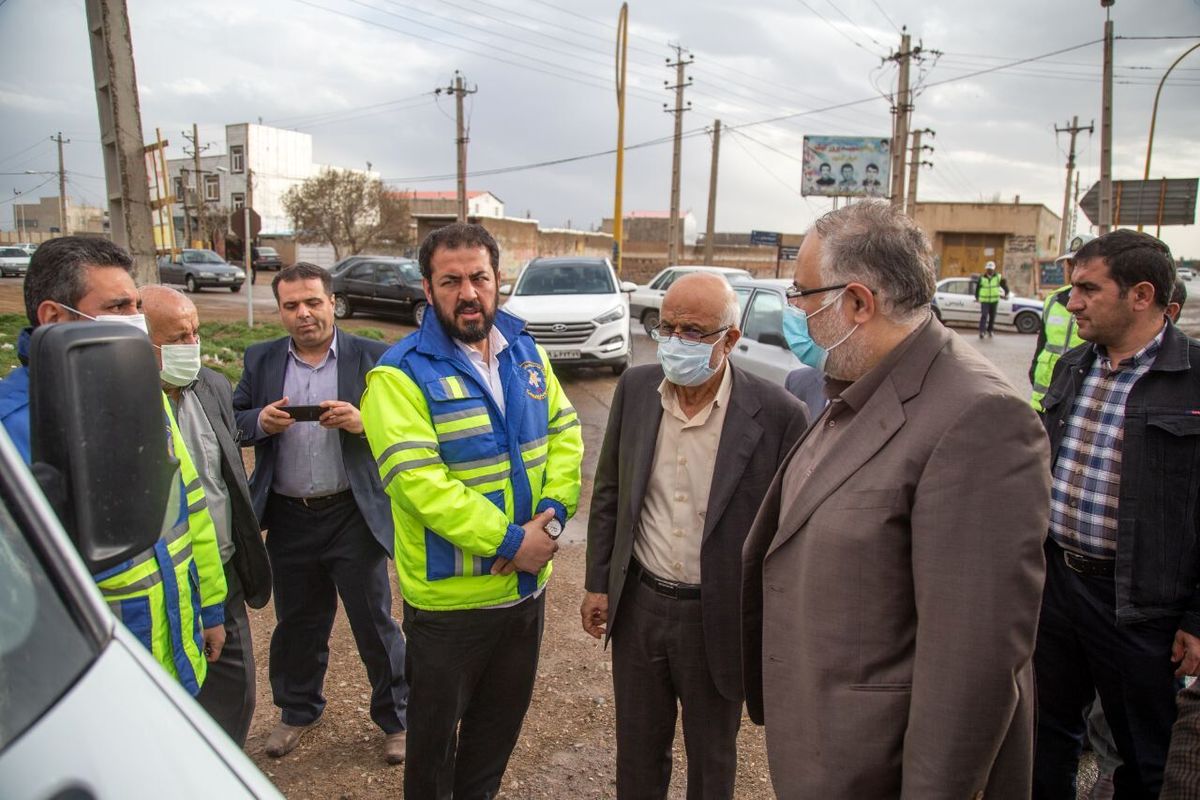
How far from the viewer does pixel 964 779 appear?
1.45m

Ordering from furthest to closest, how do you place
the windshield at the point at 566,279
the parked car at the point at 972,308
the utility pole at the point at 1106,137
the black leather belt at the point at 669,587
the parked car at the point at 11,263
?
1. the parked car at the point at 11,263
2. the parked car at the point at 972,308
3. the utility pole at the point at 1106,137
4. the windshield at the point at 566,279
5. the black leather belt at the point at 669,587

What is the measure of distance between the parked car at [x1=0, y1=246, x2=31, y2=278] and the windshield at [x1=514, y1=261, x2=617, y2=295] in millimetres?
33056

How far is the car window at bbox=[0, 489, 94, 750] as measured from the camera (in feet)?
3.32

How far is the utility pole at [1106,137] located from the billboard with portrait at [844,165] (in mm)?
19074

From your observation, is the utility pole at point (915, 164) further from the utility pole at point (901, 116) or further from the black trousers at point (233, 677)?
the black trousers at point (233, 677)

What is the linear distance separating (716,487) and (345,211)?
4199 centimetres

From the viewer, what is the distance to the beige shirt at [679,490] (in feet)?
8.10

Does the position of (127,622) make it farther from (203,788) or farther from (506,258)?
(506,258)

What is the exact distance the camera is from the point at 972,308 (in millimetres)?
22078

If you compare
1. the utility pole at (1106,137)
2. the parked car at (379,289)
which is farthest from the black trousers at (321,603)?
the utility pole at (1106,137)

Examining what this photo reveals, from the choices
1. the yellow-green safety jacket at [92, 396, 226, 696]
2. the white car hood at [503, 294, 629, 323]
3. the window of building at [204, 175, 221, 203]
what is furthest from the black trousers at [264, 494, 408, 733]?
the window of building at [204, 175, 221, 203]

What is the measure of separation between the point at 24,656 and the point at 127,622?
994 mm

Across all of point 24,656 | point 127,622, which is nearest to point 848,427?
point 24,656

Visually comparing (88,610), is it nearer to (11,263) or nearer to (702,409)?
(702,409)
